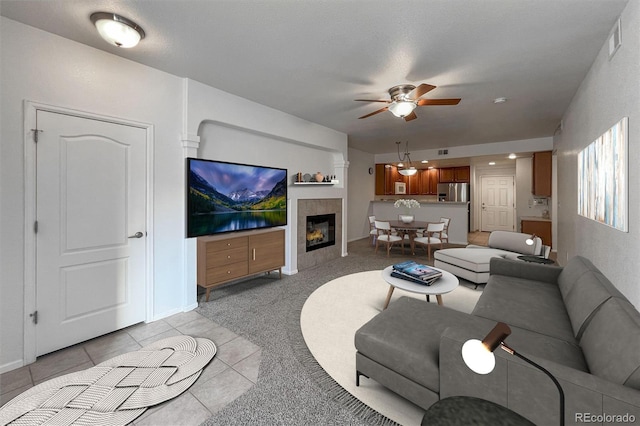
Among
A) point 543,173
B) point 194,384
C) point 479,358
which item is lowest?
point 194,384

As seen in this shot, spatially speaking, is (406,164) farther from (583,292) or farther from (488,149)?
(583,292)

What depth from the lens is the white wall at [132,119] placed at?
6.81ft

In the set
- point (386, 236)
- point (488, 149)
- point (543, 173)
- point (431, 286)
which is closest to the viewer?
point (431, 286)

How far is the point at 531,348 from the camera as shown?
5.00 ft

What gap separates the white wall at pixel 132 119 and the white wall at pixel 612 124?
361 centimetres

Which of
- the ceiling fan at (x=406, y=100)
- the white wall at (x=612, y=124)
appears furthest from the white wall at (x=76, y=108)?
the white wall at (x=612, y=124)

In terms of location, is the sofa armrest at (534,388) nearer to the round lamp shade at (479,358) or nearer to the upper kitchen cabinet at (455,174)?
the round lamp shade at (479,358)

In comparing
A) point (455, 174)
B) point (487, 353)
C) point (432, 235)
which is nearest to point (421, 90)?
point (487, 353)

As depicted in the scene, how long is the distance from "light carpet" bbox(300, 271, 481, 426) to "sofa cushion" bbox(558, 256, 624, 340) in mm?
1056

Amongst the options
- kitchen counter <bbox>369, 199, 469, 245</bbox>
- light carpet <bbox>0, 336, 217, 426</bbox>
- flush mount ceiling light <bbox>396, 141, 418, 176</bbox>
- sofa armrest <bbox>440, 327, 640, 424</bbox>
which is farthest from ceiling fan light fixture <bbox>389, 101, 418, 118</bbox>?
kitchen counter <bbox>369, 199, 469, 245</bbox>

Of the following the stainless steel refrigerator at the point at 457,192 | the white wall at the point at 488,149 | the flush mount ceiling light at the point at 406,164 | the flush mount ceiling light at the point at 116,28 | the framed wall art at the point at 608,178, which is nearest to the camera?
the framed wall art at the point at 608,178

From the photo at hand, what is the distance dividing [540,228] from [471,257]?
3.63m

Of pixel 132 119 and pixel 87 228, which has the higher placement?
pixel 132 119

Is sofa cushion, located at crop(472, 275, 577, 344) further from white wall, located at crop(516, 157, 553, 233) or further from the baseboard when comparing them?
white wall, located at crop(516, 157, 553, 233)
